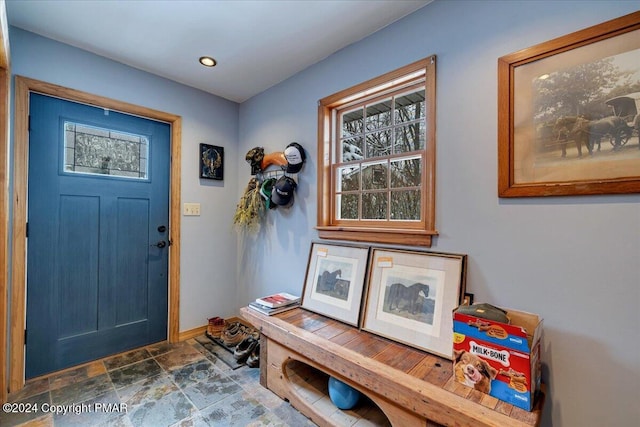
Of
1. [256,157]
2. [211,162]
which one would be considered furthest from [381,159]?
[211,162]

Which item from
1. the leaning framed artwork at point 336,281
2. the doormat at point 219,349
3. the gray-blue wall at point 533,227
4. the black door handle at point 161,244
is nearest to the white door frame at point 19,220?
the black door handle at point 161,244

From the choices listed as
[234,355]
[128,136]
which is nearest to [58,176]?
[128,136]

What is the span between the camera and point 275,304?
2088mm

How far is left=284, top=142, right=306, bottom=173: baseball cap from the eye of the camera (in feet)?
7.63

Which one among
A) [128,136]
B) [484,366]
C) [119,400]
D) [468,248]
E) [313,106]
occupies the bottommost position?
[119,400]

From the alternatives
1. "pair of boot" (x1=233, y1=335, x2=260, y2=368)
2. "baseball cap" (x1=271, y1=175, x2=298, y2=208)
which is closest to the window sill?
"baseball cap" (x1=271, y1=175, x2=298, y2=208)

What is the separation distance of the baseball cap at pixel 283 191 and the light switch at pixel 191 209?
34.6 inches

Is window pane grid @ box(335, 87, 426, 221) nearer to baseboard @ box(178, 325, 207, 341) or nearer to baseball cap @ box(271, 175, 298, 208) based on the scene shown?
baseball cap @ box(271, 175, 298, 208)

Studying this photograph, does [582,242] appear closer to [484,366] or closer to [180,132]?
[484,366]

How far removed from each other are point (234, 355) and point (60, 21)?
8.86 feet

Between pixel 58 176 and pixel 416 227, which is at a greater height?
pixel 58 176

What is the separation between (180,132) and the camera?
2.67 metres

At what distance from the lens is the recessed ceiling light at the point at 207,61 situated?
226cm

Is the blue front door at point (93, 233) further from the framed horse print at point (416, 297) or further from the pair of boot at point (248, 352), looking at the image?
the framed horse print at point (416, 297)
